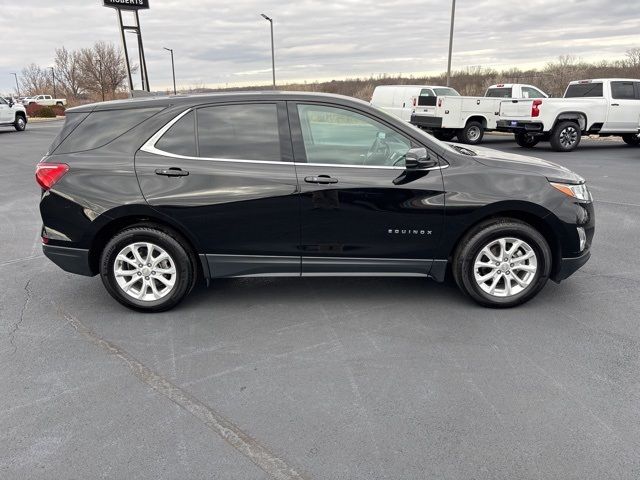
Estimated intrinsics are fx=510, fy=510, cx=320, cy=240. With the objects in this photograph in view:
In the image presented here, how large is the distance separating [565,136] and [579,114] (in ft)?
2.38

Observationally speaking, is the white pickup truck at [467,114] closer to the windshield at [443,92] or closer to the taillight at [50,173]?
the windshield at [443,92]

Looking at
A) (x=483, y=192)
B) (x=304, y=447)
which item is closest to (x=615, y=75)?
(x=483, y=192)

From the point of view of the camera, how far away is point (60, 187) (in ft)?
13.4

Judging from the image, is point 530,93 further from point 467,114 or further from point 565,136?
point 565,136

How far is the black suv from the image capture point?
4020 mm

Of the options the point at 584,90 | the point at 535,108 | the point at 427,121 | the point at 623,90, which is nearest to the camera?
the point at 535,108

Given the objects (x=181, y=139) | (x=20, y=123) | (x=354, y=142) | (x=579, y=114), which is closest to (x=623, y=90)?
(x=579, y=114)

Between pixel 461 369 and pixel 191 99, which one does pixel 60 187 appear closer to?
pixel 191 99

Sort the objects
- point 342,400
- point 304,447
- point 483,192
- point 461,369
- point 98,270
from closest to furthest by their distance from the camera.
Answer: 1. point 304,447
2. point 342,400
3. point 461,369
4. point 483,192
5. point 98,270

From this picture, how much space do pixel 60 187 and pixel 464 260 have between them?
331 centimetres

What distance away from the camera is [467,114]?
16953 mm

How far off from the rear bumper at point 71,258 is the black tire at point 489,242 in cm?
304

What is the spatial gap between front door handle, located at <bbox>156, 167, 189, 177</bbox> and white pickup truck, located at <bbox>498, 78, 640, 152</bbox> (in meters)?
13.3

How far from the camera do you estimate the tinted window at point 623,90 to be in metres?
15.4
